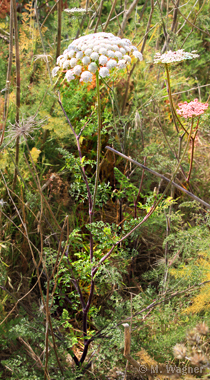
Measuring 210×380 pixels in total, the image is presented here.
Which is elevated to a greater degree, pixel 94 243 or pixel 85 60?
pixel 85 60

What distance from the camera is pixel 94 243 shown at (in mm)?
1449

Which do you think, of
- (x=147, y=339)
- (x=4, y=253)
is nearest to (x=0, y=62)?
(x=4, y=253)

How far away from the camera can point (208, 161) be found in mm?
1775

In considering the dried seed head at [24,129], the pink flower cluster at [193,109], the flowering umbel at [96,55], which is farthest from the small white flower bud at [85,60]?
the pink flower cluster at [193,109]

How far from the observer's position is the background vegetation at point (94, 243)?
894 mm

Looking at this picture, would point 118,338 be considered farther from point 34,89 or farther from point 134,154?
point 34,89

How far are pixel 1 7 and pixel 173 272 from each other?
1.64 metres

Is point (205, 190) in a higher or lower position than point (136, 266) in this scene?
higher

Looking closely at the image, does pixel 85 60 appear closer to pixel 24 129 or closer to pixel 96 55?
pixel 96 55

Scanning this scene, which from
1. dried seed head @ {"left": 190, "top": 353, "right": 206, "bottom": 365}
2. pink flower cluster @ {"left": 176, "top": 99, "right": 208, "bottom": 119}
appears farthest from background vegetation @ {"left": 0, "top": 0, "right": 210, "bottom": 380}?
pink flower cluster @ {"left": 176, "top": 99, "right": 208, "bottom": 119}

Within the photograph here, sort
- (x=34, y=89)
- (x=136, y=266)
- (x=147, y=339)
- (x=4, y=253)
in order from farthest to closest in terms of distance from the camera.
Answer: (x=34, y=89) → (x=136, y=266) → (x=4, y=253) → (x=147, y=339)

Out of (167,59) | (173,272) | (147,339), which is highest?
(167,59)

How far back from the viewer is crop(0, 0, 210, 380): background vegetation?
2.93 ft

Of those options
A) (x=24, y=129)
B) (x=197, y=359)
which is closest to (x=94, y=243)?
(x=24, y=129)
